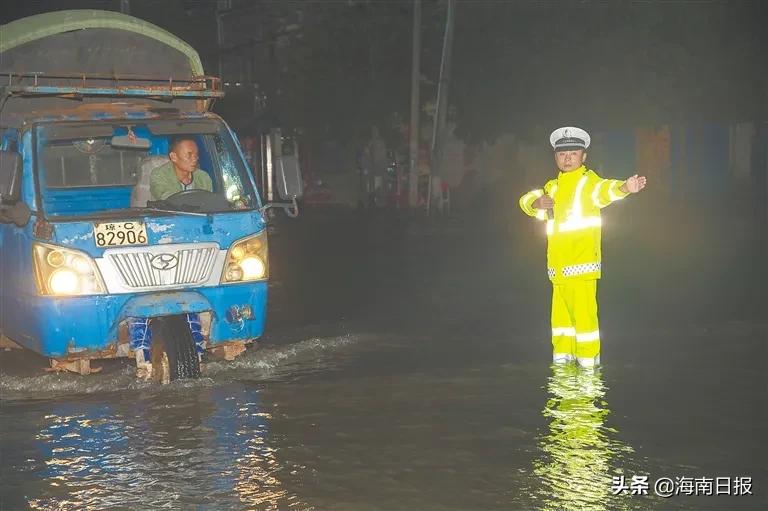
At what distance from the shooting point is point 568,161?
31.5 feet

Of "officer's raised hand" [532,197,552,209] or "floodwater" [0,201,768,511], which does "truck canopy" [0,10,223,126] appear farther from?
"officer's raised hand" [532,197,552,209]

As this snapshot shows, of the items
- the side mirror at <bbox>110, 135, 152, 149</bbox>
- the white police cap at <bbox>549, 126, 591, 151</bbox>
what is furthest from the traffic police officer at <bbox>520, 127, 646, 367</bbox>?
the side mirror at <bbox>110, 135, 152, 149</bbox>

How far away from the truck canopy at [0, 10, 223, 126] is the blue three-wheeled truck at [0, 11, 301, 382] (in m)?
0.34

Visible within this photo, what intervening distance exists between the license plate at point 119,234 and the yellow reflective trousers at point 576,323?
110 inches

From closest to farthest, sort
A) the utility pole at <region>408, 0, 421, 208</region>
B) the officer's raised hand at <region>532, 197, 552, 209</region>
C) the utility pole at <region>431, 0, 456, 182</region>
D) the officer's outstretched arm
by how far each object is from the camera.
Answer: the officer's outstretched arm, the officer's raised hand at <region>532, 197, 552, 209</region>, the utility pole at <region>431, 0, 456, 182</region>, the utility pole at <region>408, 0, 421, 208</region>

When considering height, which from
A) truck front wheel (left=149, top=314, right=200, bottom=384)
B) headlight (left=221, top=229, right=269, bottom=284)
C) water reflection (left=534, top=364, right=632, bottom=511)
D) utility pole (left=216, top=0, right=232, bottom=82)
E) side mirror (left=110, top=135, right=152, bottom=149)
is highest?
utility pole (left=216, top=0, right=232, bottom=82)

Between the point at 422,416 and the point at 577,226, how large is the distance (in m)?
2.05

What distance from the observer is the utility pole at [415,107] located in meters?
33.2

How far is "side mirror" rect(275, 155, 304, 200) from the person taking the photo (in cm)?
991

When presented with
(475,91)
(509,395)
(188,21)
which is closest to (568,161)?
(509,395)

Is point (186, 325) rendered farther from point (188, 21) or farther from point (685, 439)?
point (188, 21)

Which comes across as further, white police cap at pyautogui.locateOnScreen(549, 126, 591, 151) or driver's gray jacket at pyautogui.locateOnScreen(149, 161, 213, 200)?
driver's gray jacket at pyautogui.locateOnScreen(149, 161, 213, 200)

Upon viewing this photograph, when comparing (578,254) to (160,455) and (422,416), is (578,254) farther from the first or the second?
(160,455)

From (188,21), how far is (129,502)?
41.6 meters
